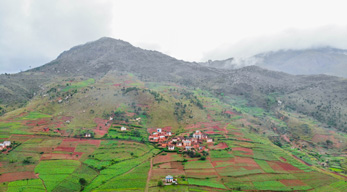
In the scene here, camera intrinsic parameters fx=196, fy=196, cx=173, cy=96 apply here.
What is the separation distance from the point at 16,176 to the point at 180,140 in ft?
167

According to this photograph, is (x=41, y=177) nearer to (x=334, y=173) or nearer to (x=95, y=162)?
(x=95, y=162)

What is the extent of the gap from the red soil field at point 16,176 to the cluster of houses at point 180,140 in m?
39.2

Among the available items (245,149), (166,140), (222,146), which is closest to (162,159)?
(166,140)

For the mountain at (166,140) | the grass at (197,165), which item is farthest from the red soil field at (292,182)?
the grass at (197,165)

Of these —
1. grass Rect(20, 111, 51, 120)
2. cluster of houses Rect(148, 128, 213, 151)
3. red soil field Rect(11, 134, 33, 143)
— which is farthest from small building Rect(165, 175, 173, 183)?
grass Rect(20, 111, 51, 120)

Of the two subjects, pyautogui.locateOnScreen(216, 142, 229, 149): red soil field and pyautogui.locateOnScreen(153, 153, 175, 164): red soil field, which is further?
pyautogui.locateOnScreen(216, 142, 229, 149): red soil field

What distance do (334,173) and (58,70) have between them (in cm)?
21449

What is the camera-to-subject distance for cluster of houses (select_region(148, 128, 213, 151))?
71.6 metres

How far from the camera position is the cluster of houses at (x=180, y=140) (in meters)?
71.6

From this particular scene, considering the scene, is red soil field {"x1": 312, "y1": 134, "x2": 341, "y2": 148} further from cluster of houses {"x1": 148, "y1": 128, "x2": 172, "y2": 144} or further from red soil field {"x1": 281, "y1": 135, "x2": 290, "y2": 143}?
cluster of houses {"x1": 148, "y1": 128, "x2": 172, "y2": 144}

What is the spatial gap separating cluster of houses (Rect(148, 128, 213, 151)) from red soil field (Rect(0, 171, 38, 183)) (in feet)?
129

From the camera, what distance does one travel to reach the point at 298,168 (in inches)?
2427

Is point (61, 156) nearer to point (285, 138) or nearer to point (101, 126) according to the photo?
point (101, 126)

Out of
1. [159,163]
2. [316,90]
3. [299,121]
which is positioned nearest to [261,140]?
[299,121]
